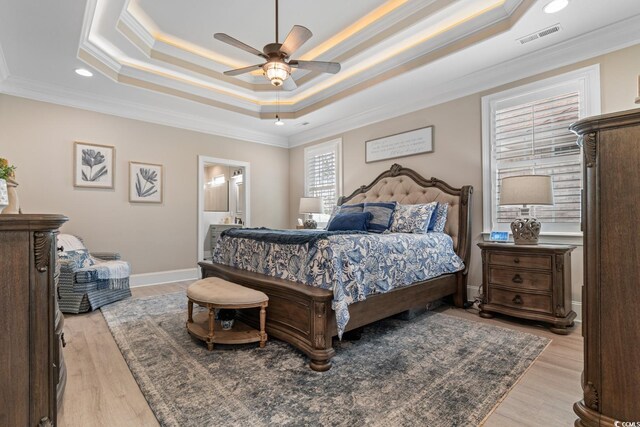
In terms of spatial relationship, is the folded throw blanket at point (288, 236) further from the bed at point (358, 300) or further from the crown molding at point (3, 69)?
the crown molding at point (3, 69)

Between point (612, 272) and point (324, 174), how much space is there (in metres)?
4.78

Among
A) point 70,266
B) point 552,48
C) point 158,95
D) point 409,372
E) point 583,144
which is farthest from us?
point 158,95

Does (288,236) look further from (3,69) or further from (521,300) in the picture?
(3,69)

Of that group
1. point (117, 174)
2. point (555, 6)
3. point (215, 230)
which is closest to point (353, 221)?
point (555, 6)

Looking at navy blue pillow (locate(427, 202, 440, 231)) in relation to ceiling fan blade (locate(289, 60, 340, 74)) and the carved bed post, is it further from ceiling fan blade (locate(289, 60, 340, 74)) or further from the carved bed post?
ceiling fan blade (locate(289, 60, 340, 74))

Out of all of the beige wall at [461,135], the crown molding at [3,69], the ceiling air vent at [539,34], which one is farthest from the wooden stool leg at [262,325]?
the crown molding at [3,69]

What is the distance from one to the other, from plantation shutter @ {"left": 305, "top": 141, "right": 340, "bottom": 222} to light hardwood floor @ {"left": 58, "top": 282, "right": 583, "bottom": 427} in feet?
11.8

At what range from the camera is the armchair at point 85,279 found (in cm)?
329

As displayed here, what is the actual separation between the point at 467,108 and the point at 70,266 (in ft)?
15.6

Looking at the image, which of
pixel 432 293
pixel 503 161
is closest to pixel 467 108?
pixel 503 161

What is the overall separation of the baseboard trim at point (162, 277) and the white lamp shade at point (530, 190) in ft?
14.9

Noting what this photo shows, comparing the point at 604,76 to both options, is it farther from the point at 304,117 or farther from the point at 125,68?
the point at 125,68

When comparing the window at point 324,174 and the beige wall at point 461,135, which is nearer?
the beige wall at point 461,135

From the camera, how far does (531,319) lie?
2869 millimetres
